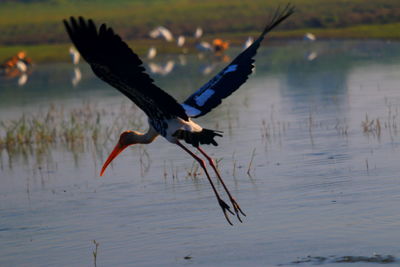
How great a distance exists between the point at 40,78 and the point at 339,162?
17038mm

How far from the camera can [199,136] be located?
759cm

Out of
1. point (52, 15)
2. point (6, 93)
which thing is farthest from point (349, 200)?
point (52, 15)

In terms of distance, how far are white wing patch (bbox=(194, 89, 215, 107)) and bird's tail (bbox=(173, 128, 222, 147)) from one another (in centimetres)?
39

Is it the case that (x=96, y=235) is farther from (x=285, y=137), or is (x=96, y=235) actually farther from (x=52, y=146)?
(x=52, y=146)

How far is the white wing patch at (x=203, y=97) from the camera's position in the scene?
8.03m

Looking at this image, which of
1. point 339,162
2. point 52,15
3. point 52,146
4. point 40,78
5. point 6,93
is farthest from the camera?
point 52,15

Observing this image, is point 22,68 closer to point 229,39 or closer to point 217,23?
point 229,39

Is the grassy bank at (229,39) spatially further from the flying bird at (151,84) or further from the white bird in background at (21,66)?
the flying bird at (151,84)

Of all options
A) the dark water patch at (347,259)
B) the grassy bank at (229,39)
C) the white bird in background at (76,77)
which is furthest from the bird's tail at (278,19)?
the grassy bank at (229,39)

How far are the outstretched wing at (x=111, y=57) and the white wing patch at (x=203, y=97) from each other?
115cm

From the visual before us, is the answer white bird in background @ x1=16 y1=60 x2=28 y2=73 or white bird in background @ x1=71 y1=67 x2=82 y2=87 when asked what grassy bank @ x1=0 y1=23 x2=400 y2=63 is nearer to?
white bird in background @ x1=16 y1=60 x2=28 y2=73

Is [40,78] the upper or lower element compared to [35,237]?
upper

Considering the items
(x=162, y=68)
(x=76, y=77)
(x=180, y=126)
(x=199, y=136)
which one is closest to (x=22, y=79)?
(x=76, y=77)

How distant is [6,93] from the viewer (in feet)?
70.5
